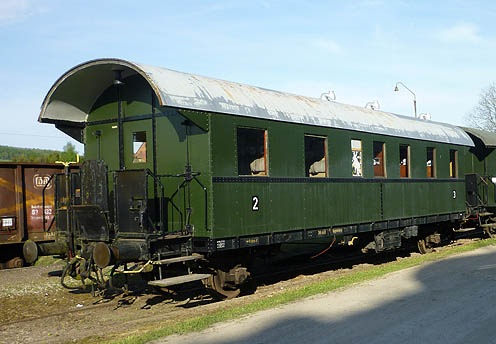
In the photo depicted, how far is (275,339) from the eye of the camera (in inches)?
237

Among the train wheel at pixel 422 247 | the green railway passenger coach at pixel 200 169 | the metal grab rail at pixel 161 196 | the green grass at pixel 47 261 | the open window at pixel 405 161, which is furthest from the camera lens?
the train wheel at pixel 422 247

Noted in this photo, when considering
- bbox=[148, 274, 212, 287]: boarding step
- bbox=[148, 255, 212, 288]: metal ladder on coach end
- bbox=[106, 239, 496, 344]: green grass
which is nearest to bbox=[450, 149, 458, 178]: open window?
bbox=[106, 239, 496, 344]: green grass

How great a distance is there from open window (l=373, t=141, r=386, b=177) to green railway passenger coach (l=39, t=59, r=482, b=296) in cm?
66

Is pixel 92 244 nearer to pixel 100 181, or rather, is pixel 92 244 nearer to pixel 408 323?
pixel 100 181

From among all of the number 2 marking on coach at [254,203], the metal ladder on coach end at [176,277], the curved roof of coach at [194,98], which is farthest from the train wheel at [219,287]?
the curved roof of coach at [194,98]

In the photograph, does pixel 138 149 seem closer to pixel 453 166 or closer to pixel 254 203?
pixel 254 203

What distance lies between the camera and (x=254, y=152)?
9359 mm

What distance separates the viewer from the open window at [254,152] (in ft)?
29.8

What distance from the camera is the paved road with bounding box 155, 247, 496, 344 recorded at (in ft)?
19.7

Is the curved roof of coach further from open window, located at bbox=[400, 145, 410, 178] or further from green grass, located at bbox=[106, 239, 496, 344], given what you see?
green grass, located at bbox=[106, 239, 496, 344]

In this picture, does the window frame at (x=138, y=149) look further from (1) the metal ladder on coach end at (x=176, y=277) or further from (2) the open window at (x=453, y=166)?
(2) the open window at (x=453, y=166)

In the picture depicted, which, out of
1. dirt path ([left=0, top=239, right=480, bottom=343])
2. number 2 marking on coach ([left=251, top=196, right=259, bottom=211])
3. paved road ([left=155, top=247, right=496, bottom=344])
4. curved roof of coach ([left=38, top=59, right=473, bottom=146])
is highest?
curved roof of coach ([left=38, top=59, right=473, bottom=146])

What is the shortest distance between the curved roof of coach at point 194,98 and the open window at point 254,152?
34 cm

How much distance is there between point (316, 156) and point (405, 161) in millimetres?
4028
